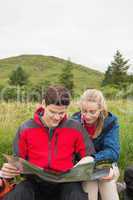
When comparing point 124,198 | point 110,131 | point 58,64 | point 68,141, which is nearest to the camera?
point 68,141

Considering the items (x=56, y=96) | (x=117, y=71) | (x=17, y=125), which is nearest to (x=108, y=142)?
(x=56, y=96)

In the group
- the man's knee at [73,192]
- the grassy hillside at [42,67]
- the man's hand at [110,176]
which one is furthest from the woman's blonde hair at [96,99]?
the grassy hillside at [42,67]

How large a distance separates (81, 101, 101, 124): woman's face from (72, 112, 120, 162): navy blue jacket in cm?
17

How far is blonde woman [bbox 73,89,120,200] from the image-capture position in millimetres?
2781

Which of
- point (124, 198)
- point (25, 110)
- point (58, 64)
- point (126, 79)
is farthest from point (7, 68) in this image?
point (124, 198)

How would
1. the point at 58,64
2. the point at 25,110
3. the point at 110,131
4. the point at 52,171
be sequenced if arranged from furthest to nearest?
1. the point at 58,64
2. the point at 25,110
3. the point at 110,131
4. the point at 52,171

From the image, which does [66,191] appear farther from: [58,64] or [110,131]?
[58,64]

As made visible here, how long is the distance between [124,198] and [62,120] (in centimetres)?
117

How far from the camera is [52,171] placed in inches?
104

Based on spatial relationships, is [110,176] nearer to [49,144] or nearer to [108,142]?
[108,142]

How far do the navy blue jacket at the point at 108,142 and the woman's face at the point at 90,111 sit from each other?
6.6 inches

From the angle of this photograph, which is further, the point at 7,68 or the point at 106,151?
the point at 7,68

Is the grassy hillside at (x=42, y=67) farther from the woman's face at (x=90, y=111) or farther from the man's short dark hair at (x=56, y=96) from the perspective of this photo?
the man's short dark hair at (x=56, y=96)

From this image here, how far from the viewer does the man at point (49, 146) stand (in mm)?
2709
